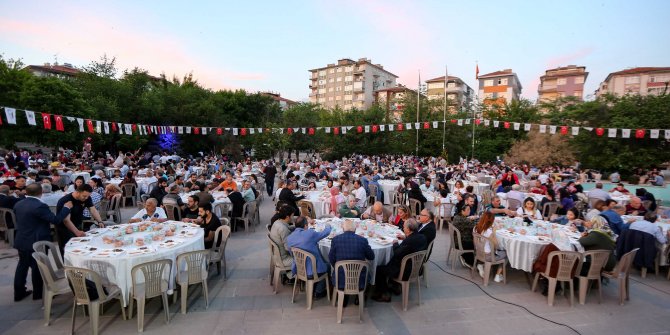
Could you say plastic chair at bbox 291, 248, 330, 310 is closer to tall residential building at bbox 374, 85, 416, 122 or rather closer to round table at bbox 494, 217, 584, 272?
round table at bbox 494, 217, 584, 272

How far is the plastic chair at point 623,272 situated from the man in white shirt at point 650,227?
4.34 feet

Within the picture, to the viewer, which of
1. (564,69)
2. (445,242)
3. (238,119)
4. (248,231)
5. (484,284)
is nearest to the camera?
(484,284)

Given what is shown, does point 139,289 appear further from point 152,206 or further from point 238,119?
point 238,119

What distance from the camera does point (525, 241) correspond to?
5.64 m

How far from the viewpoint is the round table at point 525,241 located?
563 cm

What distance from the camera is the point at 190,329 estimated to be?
4348mm


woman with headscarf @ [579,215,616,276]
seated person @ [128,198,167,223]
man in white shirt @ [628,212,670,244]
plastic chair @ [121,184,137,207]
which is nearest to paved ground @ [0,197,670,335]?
woman with headscarf @ [579,215,616,276]

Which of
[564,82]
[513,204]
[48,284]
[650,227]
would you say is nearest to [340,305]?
[48,284]

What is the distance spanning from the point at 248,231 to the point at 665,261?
8713mm

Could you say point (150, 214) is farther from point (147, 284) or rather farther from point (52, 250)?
point (147, 284)

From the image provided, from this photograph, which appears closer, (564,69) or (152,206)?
(152,206)

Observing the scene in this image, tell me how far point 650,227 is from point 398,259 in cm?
487

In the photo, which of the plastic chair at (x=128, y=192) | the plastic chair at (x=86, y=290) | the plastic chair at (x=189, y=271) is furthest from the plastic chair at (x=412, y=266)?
the plastic chair at (x=128, y=192)

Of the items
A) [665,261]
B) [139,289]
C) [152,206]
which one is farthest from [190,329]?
[665,261]
